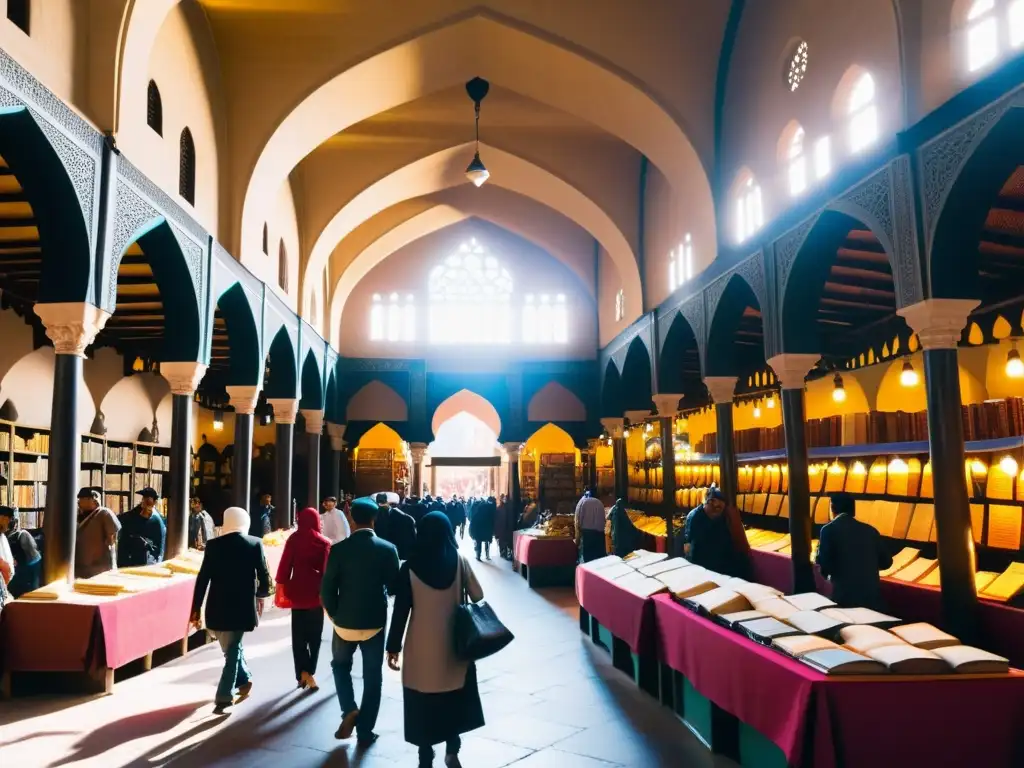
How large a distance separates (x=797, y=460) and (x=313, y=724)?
5845 mm

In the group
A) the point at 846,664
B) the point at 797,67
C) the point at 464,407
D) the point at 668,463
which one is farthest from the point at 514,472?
the point at 846,664

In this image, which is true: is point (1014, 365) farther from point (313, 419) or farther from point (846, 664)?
point (313, 419)

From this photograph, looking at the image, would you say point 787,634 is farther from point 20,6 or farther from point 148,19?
point 148,19

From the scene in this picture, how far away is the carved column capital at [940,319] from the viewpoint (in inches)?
260

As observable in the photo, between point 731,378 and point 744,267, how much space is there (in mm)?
Result: 2081

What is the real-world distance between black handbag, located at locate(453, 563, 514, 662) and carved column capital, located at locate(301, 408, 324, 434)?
1451 centimetres

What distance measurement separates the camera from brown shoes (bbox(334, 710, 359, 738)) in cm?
546

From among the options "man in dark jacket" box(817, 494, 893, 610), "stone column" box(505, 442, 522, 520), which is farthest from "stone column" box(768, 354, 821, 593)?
"stone column" box(505, 442, 522, 520)

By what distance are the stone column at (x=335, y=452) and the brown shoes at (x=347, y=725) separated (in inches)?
601

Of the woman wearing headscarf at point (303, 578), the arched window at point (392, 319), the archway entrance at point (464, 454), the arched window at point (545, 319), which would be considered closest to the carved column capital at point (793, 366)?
the woman wearing headscarf at point (303, 578)

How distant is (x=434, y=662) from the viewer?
4.43m

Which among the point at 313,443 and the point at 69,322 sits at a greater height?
the point at 69,322

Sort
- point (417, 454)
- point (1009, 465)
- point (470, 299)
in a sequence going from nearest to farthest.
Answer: point (1009, 465), point (417, 454), point (470, 299)

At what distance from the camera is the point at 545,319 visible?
71.3 feet
